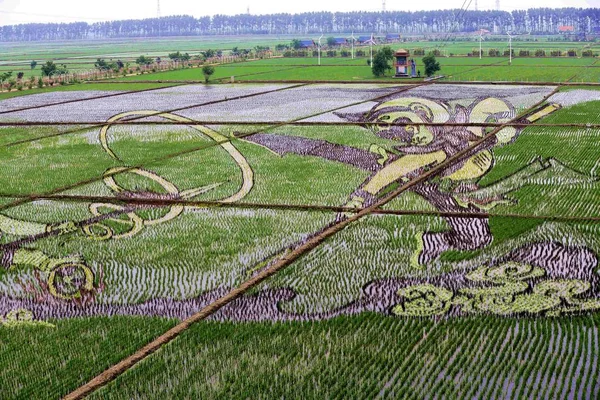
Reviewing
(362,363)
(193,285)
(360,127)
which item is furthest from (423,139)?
(362,363)

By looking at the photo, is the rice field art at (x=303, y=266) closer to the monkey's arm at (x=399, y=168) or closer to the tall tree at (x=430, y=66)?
the monkey's arm at (x=399, y=168)

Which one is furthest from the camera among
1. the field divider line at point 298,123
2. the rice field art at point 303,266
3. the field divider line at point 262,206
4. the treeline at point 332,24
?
the treeline at point 332,24

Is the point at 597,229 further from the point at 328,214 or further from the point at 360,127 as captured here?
the point at 360,127

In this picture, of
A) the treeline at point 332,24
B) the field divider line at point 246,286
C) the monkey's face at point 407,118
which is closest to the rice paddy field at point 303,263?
the field divider line at point 246,286

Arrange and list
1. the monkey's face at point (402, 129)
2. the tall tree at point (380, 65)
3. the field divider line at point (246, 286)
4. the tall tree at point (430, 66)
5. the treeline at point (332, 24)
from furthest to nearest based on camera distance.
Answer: the treeline at point (332, 24) → the tall tree at point (380, 65) → the tall tree at point (430, 66) → the monkey's face at point (402, 129) → the field divider line at point (246, 286)

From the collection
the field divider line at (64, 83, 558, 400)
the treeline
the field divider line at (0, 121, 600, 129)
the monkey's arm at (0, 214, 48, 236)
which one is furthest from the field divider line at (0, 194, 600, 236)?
the treeline

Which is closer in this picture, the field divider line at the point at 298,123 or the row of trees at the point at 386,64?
the field divider line at the point at 298,123
